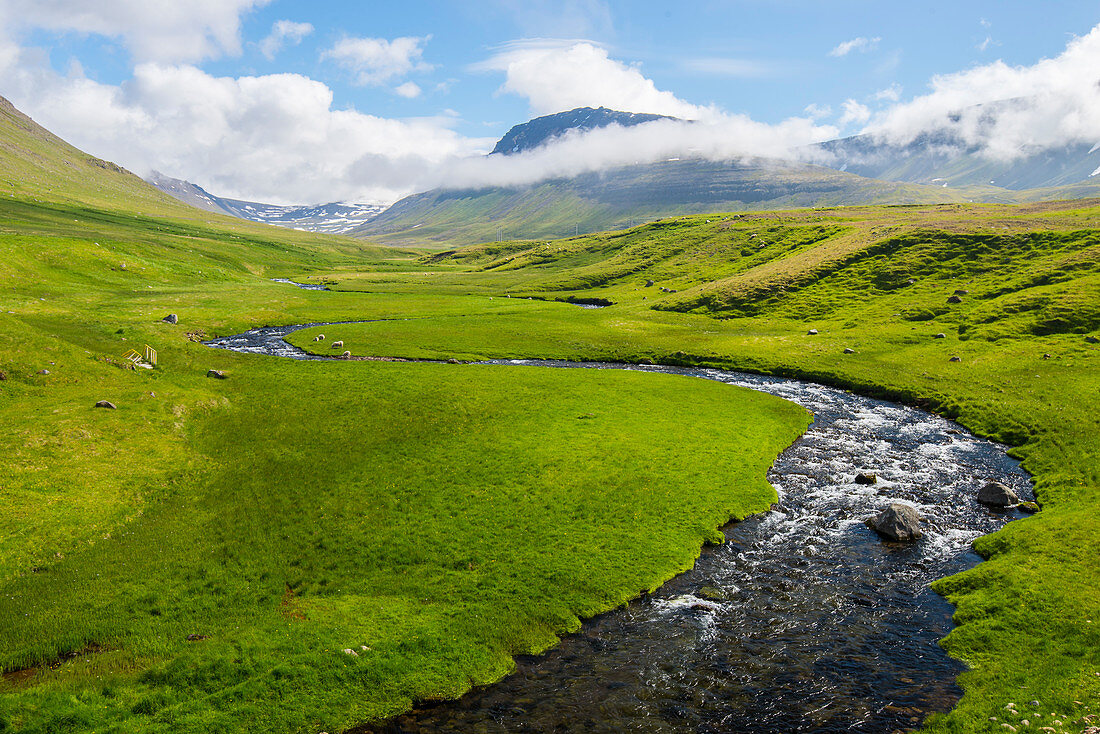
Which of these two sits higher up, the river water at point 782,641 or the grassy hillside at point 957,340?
the grassy hillside at point 957,340

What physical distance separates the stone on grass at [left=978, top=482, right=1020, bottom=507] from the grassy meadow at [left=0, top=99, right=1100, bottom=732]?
66.7 inches

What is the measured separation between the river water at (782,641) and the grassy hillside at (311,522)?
1.35m

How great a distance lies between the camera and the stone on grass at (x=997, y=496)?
34.3 metres

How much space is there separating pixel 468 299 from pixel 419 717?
4651 inches

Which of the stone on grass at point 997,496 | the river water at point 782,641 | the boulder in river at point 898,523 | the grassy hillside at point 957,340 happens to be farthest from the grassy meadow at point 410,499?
the boulder in river at point 898,523

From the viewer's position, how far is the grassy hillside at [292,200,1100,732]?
2262 centimetres

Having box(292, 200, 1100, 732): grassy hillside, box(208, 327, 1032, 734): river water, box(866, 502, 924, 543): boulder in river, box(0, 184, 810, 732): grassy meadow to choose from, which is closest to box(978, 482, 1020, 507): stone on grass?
box(208, 327, 1032, 734): river water

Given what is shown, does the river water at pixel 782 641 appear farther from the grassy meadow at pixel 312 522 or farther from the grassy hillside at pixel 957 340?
the grassy hillside at pixel 957 340

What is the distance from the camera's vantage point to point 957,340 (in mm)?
71312

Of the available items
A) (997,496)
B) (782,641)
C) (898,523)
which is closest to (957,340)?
(997,496)

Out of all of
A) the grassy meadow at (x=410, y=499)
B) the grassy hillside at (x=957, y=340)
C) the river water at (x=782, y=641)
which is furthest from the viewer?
the grassy hillside at (x=957, y=340)

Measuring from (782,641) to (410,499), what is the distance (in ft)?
68.7

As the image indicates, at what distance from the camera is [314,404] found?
156ft

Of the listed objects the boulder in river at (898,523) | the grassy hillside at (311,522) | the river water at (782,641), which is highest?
the grassy hillside at (311,522)
